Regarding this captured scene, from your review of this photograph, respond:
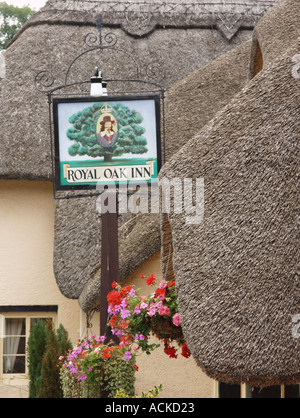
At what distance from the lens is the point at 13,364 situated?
1392 centimetres

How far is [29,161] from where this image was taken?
1347cm

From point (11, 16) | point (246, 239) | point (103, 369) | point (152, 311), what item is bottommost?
point (103, 369)

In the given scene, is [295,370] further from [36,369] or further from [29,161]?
[29,161]

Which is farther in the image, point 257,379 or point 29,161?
point 29,161

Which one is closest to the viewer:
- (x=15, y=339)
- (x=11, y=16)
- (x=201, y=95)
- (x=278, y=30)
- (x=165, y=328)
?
(x=165, y=328)

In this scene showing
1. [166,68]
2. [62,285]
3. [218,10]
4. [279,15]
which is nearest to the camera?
[279,15]

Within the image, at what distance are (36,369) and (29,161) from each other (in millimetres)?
3413

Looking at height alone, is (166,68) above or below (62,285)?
above

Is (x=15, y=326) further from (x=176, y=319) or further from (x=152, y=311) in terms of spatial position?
(x=176, y=319)

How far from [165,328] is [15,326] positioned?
7.39m

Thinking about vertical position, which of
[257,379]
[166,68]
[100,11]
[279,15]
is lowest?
[257,379]

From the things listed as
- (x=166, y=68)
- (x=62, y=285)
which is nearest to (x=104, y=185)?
(x=62, y=285)

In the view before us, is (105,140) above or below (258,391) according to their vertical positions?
above

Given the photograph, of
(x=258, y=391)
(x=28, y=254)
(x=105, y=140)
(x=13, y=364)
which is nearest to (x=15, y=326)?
(x=13, y=364)
